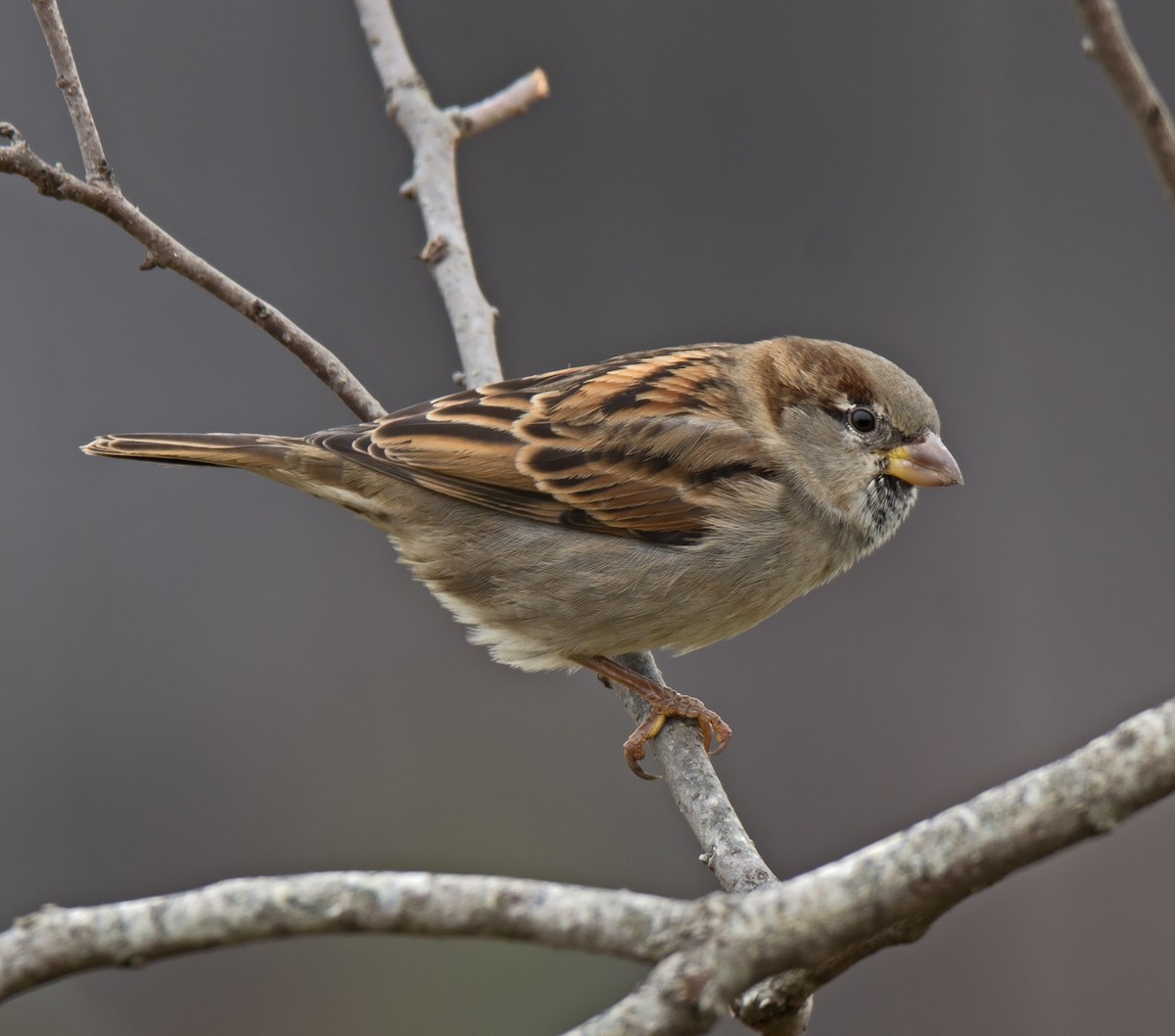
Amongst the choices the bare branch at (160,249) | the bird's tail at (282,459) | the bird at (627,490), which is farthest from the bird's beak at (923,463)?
the bare branch at (160,249)

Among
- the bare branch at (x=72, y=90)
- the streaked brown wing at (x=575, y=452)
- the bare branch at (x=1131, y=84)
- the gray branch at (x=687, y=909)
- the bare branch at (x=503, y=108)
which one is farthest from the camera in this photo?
the bare branch at (x=503, y=108)

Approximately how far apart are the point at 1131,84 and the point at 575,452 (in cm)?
192

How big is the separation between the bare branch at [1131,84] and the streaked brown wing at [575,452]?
1782 millimetres

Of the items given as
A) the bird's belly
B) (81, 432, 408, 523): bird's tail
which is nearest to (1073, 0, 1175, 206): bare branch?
→ the bird's belly

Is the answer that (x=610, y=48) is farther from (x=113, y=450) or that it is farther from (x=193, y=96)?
(x=113, y=450)

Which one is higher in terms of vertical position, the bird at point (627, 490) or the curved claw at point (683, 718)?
the bird at point (627, 490)

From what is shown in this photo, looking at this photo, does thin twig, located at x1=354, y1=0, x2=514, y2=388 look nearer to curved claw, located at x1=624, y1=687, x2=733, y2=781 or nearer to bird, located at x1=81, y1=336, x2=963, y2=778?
bird, located at x1=81, y1=336, x2=963, y2=778

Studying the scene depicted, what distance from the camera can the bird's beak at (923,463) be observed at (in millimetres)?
3191

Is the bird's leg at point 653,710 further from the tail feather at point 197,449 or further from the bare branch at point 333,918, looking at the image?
the bare branch at point 333,918

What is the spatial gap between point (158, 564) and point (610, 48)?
2920 millimetres

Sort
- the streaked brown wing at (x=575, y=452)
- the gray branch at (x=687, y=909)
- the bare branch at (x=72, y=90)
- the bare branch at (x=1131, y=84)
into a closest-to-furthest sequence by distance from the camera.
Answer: the gray branch at (x=687, y=909)
the bare branch at (x=1131, y=84)
the bare branch at (x=72, y=90)
the streaked brown wing at (x=575, y=452)

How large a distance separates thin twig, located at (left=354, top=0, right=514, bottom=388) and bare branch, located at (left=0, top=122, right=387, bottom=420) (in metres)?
0.42

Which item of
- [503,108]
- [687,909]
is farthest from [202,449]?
[687,909]

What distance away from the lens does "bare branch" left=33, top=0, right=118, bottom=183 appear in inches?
98.6
